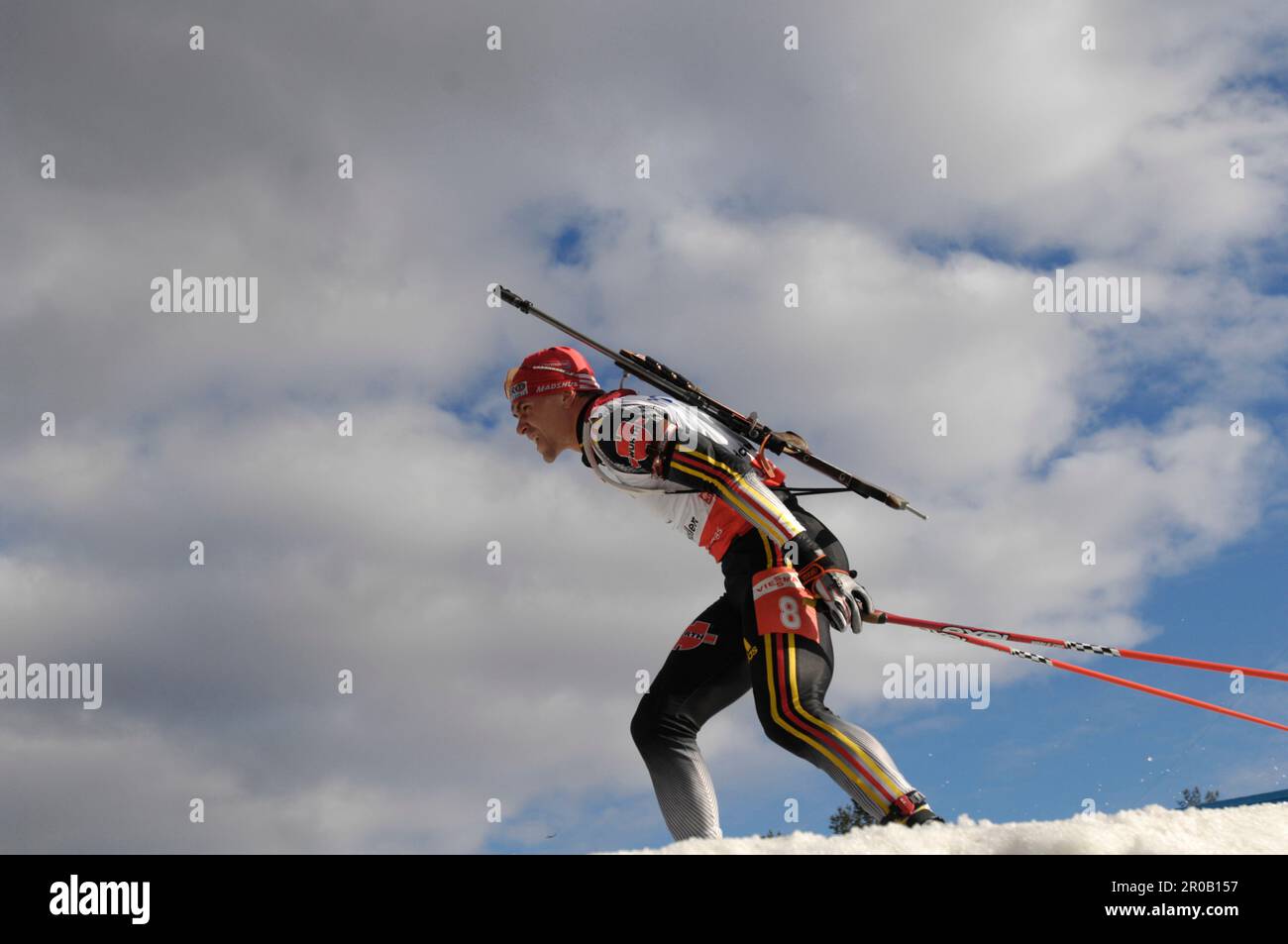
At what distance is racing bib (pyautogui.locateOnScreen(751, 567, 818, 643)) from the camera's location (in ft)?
15.8

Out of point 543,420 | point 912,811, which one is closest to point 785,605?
point 912,811

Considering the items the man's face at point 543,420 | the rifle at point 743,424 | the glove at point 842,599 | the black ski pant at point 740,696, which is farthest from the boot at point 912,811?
the man's face at point 543,420

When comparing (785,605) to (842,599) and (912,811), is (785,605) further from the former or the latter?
(912,811)

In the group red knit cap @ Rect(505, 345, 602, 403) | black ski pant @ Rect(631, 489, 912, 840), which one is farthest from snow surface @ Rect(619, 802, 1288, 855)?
red knit cap @ Rect(505, 345, 602, 403)

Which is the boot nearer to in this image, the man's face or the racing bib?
the racing bib

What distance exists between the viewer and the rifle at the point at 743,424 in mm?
5766

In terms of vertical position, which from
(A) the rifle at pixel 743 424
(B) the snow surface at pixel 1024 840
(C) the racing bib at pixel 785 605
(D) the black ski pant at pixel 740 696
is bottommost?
(B) the snow surface at pixel 1024 840

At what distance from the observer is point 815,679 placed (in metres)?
4.73

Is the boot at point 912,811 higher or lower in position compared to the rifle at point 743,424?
lower

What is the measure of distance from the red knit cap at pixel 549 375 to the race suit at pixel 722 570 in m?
0.33

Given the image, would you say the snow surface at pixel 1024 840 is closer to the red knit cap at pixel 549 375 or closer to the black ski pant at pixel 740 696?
the black ski pant at pixel 740 696

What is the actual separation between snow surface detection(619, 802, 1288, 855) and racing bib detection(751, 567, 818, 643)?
39.3 inches
